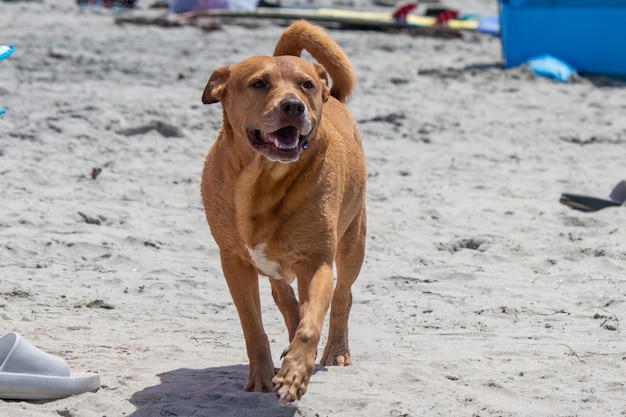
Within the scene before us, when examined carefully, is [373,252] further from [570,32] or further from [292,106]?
[570,32]

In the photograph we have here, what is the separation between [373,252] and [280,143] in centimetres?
274

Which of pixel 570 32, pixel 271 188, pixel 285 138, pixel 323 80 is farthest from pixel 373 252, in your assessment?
pixel 570 32

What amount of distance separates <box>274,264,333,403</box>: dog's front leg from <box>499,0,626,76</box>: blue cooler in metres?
10.9

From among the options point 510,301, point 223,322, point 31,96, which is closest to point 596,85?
point 31,96

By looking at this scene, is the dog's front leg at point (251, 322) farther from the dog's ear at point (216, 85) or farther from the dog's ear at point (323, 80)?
the dog's ear at point (323, 80)

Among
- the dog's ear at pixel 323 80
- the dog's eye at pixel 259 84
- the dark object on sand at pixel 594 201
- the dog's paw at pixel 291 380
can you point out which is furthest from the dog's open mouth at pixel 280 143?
the dark object on sand at pixel 594 201

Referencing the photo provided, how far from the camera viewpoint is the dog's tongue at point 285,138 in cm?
407

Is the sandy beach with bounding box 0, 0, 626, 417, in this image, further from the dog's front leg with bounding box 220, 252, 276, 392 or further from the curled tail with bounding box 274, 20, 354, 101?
the curled tail with bounding box 274, 20, 354, 101

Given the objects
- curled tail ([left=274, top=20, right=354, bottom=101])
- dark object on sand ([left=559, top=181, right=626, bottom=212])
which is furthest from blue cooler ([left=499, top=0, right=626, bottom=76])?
curled tail ([left=274, top=20, right=354, bottom=101])

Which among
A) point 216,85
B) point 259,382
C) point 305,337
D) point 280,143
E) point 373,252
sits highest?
point 216,85

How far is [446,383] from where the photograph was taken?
4.36m

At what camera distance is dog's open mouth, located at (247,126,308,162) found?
4023 mm

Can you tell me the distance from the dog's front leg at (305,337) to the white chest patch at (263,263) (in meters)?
0.12

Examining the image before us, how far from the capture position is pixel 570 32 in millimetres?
14172
